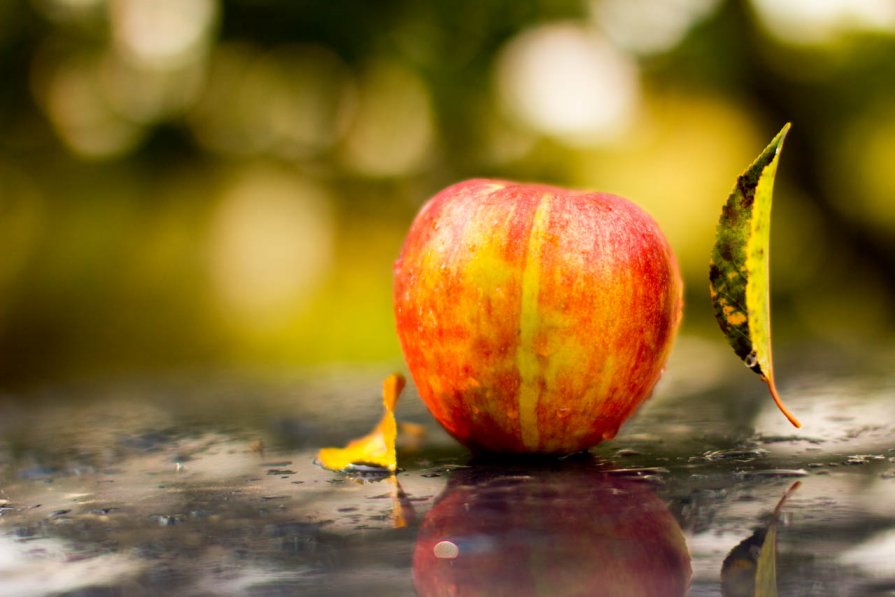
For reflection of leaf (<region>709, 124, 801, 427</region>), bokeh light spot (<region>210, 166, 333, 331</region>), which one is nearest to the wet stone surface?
reflection of leaf (<region>709, 124, 801, 427</region>)

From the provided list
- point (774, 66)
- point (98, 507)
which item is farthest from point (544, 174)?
point (98, 507)

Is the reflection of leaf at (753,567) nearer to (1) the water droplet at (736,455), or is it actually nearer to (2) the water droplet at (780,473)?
(2) the water droplet at (780,473)

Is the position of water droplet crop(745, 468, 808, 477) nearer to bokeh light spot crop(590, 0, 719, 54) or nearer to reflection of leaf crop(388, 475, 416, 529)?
reflection of leaf crop(388, 475, 416, 529)

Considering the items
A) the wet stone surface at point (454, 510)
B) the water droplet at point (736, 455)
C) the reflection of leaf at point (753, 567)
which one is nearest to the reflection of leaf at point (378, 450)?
the wet stone surface at point (454, 510)

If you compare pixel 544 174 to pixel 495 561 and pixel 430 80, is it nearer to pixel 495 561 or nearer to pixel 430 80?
pixel 430 80

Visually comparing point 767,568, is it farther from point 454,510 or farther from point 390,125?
point 390,125

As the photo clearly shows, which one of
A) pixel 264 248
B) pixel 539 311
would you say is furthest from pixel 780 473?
pixel 264 248
